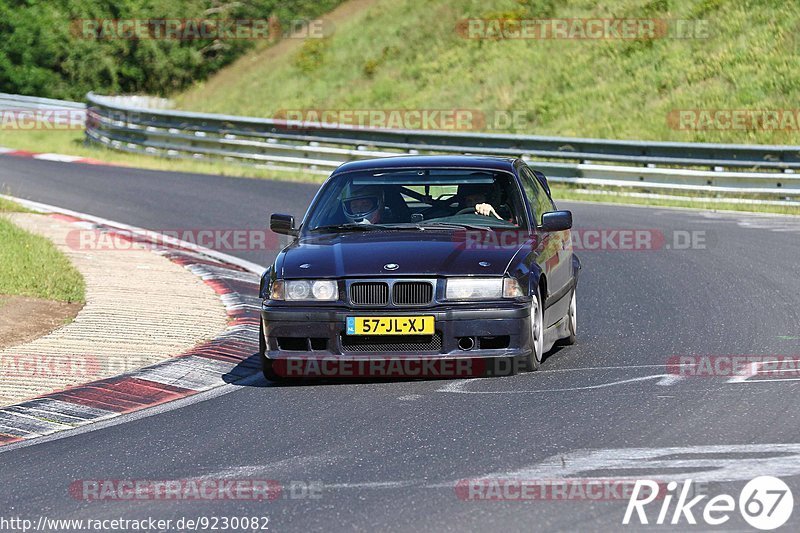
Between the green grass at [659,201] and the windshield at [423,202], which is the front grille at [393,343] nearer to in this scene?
the windshield at [423,202]

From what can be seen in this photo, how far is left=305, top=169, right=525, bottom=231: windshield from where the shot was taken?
31.1 ft

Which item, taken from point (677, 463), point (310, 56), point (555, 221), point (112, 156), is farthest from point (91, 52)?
point (677, 463)

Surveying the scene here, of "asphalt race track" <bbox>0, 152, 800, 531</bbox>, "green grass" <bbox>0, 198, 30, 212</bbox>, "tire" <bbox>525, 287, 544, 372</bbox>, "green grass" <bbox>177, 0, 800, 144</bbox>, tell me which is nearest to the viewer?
"asphalt race track" <bbox>0, 152, 800, 531</bbox>

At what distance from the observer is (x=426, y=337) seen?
8281mm

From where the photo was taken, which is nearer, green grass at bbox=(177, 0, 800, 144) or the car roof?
the car roof

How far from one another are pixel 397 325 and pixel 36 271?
564 cm

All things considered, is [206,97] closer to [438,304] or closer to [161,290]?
[161,290]

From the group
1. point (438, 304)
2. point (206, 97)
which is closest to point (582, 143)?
point (438, 304)

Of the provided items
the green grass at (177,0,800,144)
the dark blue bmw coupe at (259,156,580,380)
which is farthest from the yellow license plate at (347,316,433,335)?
the green grass at (177,0,800,144)

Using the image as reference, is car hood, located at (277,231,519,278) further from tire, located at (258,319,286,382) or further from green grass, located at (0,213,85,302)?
green grass, located at (0,213,85,302)

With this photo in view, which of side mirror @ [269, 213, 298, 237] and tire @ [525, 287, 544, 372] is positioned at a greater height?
side mirror @ [269, 213, 298, 237]

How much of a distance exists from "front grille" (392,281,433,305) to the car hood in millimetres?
64

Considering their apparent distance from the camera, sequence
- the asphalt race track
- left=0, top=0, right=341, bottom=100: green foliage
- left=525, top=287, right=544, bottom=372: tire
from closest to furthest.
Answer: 1. the asphalt race track
2. left=525, top=287, right=544, bottom=372: tire
3. left=0, top=0, right=341, bottom=100: green foliage

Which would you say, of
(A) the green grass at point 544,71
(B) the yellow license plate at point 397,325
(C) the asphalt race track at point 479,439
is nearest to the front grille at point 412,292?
(B) the yellow license plate at point 397,325
